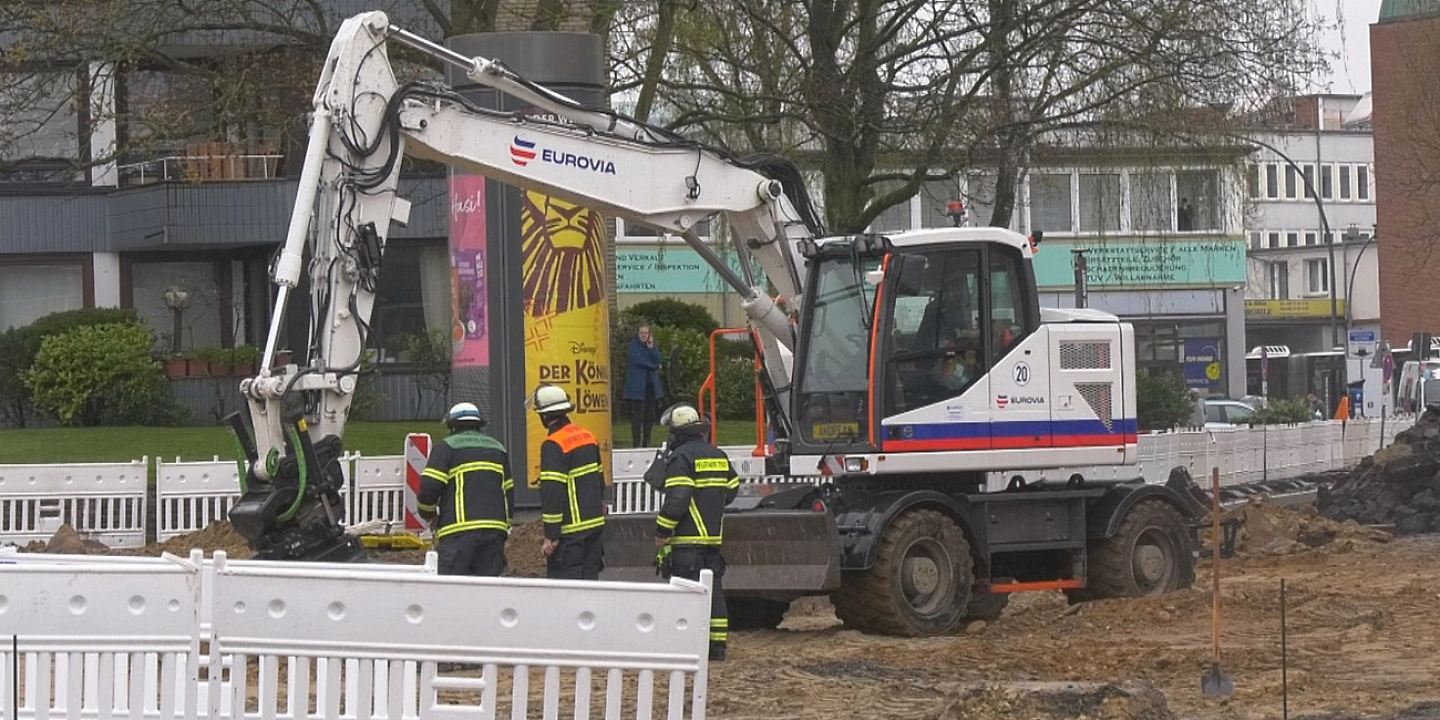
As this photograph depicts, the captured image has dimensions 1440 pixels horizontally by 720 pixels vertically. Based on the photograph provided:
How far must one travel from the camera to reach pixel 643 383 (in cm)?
2698

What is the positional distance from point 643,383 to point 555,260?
22.7ft

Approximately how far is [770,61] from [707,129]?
4.92ft

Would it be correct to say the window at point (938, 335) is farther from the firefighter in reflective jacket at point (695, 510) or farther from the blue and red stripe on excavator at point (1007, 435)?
the firefighter in reflective jacket at point (695, 510)

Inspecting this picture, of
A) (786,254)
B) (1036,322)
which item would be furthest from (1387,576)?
(786,254)

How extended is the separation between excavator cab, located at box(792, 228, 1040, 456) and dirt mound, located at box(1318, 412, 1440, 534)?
10.8 metres

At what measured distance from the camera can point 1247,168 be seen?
24.6 metres

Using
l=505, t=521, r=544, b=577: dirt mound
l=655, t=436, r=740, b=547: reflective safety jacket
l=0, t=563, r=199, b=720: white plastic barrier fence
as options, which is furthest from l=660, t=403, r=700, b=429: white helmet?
l=0, t=563, r=199, b=720: white plastic barrier fence

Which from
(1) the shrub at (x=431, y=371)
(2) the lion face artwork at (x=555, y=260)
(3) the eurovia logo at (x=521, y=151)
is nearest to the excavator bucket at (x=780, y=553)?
(3) the eurovia logo at (x=521, y=151)

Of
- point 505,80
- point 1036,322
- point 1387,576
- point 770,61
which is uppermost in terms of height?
point 770,61

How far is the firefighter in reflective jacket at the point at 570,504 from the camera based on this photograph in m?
12.6

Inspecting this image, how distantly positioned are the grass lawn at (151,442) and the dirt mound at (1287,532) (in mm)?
8323

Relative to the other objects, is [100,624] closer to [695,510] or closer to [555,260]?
[695,510]

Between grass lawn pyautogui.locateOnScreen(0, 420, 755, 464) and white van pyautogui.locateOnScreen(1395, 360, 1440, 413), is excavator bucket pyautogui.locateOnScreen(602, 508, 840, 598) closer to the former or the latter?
grass lawn pyautogui.locateOnScreen(0, 420, 755, 464)

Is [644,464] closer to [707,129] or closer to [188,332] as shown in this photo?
[707,129]
